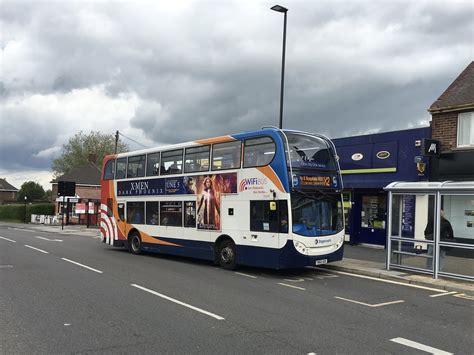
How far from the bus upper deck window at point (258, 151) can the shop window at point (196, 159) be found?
176 centimetres

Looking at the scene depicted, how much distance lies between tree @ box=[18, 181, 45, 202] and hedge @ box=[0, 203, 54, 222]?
4087 cm

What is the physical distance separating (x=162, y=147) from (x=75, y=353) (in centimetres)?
1088

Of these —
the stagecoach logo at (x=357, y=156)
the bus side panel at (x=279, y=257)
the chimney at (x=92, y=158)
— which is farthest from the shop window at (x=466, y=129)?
the chimney at (x=92, y=158)

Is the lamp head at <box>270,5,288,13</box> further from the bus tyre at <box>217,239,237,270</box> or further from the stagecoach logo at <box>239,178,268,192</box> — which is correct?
the bus tyre at <box>217,239,237,270</box>

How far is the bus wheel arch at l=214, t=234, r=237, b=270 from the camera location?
12.5 meters

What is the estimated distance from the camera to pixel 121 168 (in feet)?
58.6

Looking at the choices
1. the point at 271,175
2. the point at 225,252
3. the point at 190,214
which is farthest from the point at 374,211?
the point at 271,175

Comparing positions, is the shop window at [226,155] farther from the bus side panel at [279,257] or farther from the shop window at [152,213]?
the shop window at [152,213]

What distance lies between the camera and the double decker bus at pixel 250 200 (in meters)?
11.2

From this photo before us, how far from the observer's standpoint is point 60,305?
307 inches

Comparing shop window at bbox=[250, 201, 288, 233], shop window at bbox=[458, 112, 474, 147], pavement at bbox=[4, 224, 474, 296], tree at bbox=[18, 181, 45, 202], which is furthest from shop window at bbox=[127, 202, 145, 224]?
tree at bbox=[18, 181, 45, 202]

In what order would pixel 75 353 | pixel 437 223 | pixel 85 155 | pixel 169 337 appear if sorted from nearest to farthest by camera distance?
pixel 75 353 → pixel 169 337 → pixel 437 223 → pixel 85 155

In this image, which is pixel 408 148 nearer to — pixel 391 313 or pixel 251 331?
pixel 391 313

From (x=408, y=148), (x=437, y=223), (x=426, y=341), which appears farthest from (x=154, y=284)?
(x=408, y=148)
